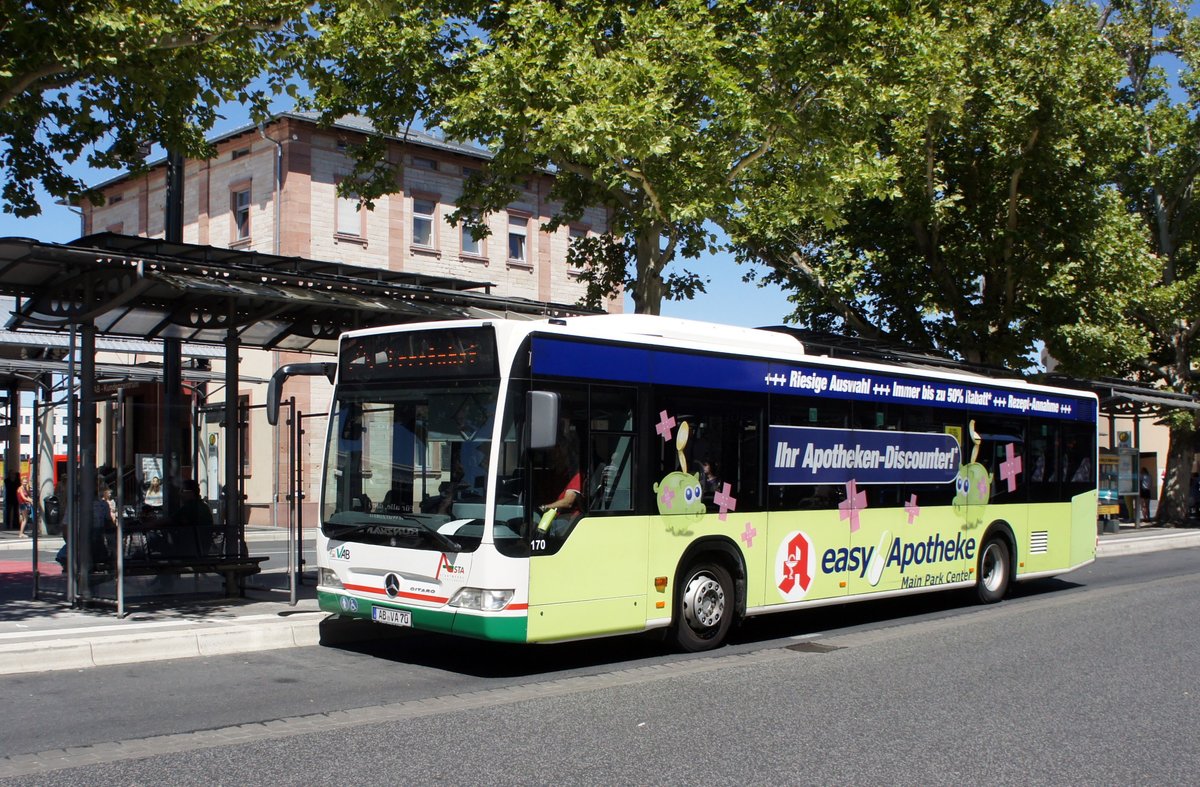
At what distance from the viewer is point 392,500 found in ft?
33.0

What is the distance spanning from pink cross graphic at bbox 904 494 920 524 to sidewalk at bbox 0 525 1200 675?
247 inches

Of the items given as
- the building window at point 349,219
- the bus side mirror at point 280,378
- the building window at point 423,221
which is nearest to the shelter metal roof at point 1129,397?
the building window at point 423,221

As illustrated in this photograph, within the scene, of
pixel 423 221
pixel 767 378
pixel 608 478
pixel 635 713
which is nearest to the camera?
pixel 635 713

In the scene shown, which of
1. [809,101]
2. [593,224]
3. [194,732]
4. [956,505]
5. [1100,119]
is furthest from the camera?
[593,224]

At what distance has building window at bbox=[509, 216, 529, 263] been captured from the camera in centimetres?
3812

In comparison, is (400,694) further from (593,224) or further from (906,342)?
(593,224)

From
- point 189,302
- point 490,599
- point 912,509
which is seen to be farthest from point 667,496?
point 189,302

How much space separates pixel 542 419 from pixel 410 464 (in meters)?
1.42

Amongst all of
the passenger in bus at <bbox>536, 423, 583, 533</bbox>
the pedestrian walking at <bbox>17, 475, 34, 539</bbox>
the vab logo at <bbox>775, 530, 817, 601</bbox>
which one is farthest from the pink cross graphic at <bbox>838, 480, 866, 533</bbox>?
the pedestrian walking at <bbox>17, 475, 34, 539</bbox>

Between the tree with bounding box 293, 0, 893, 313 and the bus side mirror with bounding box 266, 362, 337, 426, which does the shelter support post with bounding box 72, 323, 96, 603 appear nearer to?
the bus side mirror with bounding box 266, 362, 337, 426

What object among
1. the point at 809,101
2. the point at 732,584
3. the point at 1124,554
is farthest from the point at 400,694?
the point at 1124,554

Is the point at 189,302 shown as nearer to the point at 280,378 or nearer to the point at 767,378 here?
the point at 280,378

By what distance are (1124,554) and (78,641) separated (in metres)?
22.2

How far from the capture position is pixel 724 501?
446 inches
